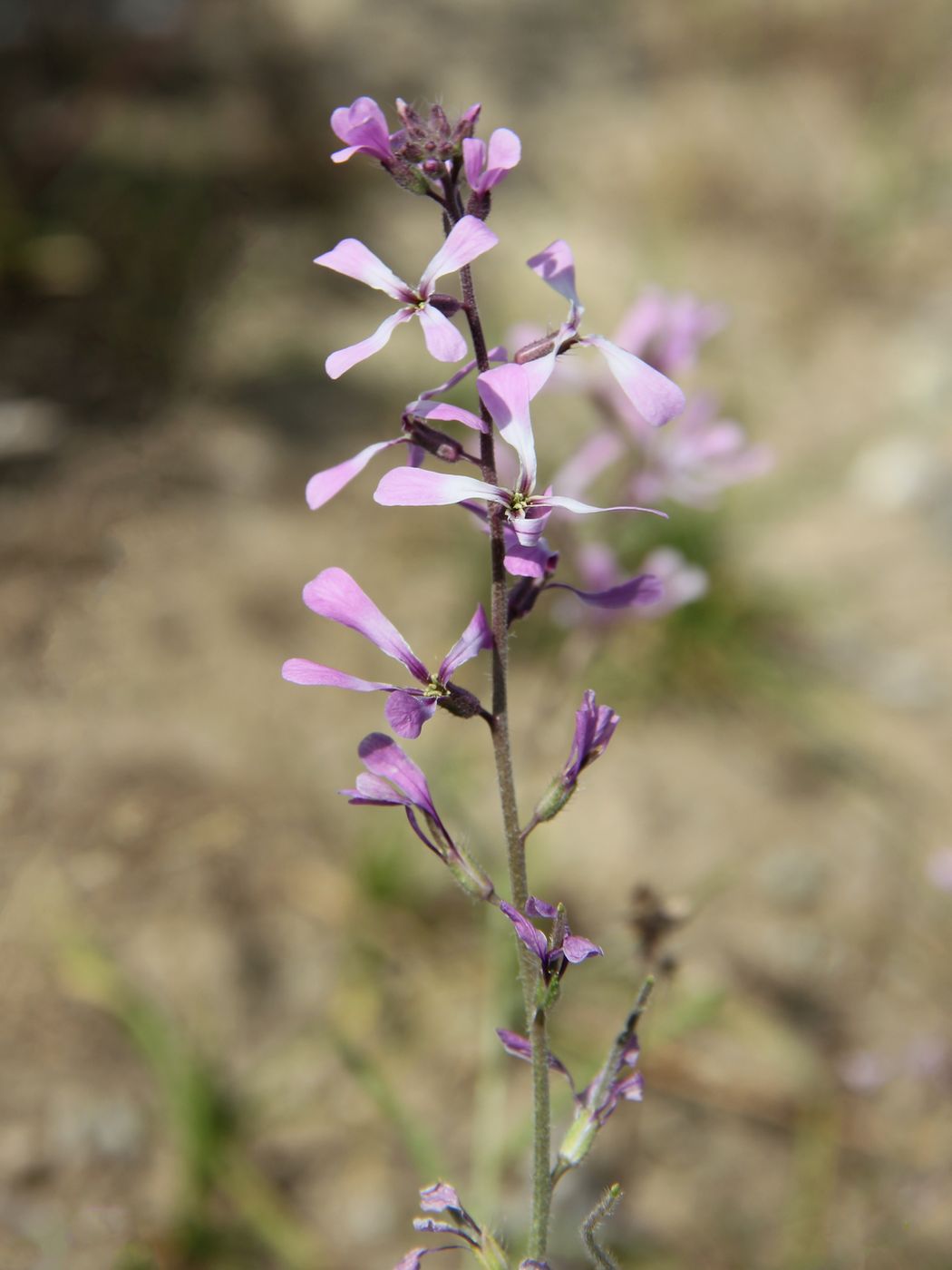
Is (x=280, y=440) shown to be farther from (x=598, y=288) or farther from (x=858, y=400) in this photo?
(x=858, y=400)

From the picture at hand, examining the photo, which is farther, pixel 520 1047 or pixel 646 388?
pixel 520 1047

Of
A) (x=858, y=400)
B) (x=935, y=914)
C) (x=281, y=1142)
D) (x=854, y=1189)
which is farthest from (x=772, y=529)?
(x=281, y=1142)

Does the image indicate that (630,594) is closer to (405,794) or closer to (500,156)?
(405,794)

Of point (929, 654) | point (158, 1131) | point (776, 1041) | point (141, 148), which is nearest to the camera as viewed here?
point (158, 1131)

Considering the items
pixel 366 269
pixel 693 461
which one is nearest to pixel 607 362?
pixel 366 269

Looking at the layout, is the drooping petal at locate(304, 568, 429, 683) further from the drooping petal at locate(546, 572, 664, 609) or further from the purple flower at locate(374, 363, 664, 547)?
the drooping petal at locate(546, 572, 664, 609)

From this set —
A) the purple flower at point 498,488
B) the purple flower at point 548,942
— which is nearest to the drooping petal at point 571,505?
the purple flower at point 498,488

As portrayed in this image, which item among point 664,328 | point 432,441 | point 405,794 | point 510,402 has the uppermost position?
point 664,328
